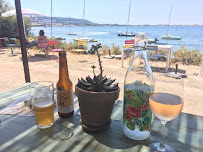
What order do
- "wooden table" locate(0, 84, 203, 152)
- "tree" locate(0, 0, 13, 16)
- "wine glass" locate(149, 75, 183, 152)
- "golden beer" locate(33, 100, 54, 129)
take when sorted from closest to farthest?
"wine glass" locate(149, 75, 183, 152)
"wooden table" locate(0, 84, 203, 152)
"golden beer" locate(33, 100, 54, 129)
"tree" locate(0, 0, 13, 16)

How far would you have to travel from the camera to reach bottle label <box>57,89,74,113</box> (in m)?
0.90

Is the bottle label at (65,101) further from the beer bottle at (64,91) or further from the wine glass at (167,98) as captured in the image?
the wine glass at (167,98)

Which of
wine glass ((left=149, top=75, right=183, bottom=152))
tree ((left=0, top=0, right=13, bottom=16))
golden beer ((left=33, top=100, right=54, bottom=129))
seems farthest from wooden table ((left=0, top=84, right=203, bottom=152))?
tree ((left=0, top=0, right=13, bottom=16))

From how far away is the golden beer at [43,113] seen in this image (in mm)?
845

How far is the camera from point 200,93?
4.06m

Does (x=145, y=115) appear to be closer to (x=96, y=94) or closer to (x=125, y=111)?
(x=125, y=111)

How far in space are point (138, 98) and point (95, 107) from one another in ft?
0.65

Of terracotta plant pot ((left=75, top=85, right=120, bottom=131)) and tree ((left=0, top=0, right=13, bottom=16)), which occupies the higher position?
tree ((left=0, top=0, right=13, bottom=16))

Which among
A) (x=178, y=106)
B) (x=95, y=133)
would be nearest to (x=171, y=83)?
(x=178, y=106)

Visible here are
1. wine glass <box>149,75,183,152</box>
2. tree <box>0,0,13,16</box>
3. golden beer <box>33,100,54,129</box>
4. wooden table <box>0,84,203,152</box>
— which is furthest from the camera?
tree <box>0,0,13,16</box>

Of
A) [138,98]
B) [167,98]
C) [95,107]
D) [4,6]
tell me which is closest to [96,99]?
[95,107]

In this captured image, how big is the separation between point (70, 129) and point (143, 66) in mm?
488

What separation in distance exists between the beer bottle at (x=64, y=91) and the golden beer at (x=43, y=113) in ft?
0.21

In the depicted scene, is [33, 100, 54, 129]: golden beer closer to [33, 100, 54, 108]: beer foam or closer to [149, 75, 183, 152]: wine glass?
[33, 100, 54, 108]: beer foam
